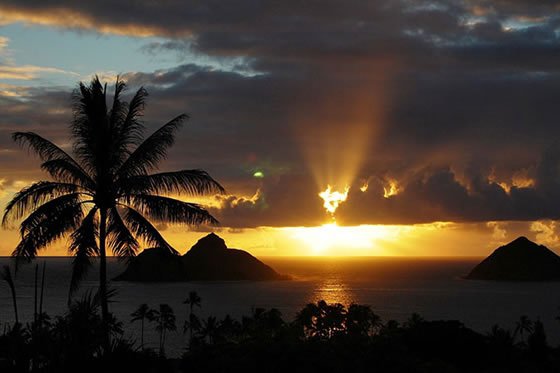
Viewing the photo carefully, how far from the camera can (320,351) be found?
29.5 meters

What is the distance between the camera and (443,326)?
156 feet

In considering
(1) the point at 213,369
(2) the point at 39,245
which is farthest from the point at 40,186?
(1) the point at 213,369

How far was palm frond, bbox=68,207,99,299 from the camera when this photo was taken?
31094 millimetres

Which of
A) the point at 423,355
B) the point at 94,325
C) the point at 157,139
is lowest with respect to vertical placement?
the point at 423,355

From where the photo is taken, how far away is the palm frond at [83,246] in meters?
31.1

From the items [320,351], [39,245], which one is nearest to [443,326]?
[320,351]

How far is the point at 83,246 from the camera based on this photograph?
103 feet

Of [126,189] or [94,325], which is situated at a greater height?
[126,189]

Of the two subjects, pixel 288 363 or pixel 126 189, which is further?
pixel 126 189

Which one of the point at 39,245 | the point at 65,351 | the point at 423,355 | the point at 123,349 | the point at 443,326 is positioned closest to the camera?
the point at 65,351

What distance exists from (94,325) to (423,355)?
77.1 feet

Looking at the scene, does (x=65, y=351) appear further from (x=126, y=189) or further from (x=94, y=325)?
(x=126, y=189)

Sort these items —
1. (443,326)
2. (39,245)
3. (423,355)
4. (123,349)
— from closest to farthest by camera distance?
1. (123,349)
2. (39,245)
3. (423,355)
4. (443,326)

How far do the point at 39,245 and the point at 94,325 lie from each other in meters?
6.69
